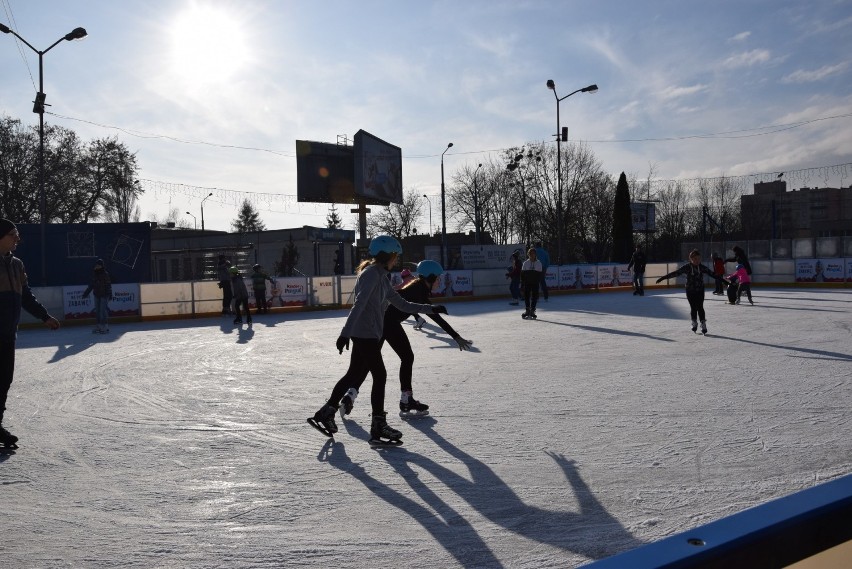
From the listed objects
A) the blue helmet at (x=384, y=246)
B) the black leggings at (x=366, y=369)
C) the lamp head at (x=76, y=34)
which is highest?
the lamp head at (x=76, y=34)

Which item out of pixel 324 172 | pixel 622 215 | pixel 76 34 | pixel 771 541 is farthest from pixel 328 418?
pixel 622 215

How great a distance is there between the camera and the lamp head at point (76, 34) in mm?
21734

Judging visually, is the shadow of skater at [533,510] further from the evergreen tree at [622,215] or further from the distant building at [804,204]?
the distant building at [804,204]

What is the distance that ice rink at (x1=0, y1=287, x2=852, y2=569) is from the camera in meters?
3.38

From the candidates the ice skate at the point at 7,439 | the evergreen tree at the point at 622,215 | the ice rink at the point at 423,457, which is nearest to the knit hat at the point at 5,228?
the ice skate at the point at 7,439

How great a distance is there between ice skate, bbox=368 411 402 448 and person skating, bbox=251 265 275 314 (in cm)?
1456

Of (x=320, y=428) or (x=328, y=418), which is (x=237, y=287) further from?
(x=328, y=418)

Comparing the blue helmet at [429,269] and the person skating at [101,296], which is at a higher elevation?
the blue helmet at [429,269]

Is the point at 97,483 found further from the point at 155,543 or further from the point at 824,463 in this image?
the point at 824,463

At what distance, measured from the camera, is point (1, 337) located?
5.31 meters

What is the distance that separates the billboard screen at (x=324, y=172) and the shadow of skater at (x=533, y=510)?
28115 millimetres

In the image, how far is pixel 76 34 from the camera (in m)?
21.8

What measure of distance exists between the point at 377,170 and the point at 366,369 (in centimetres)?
2920

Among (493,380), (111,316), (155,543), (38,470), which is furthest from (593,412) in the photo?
(111,316)
